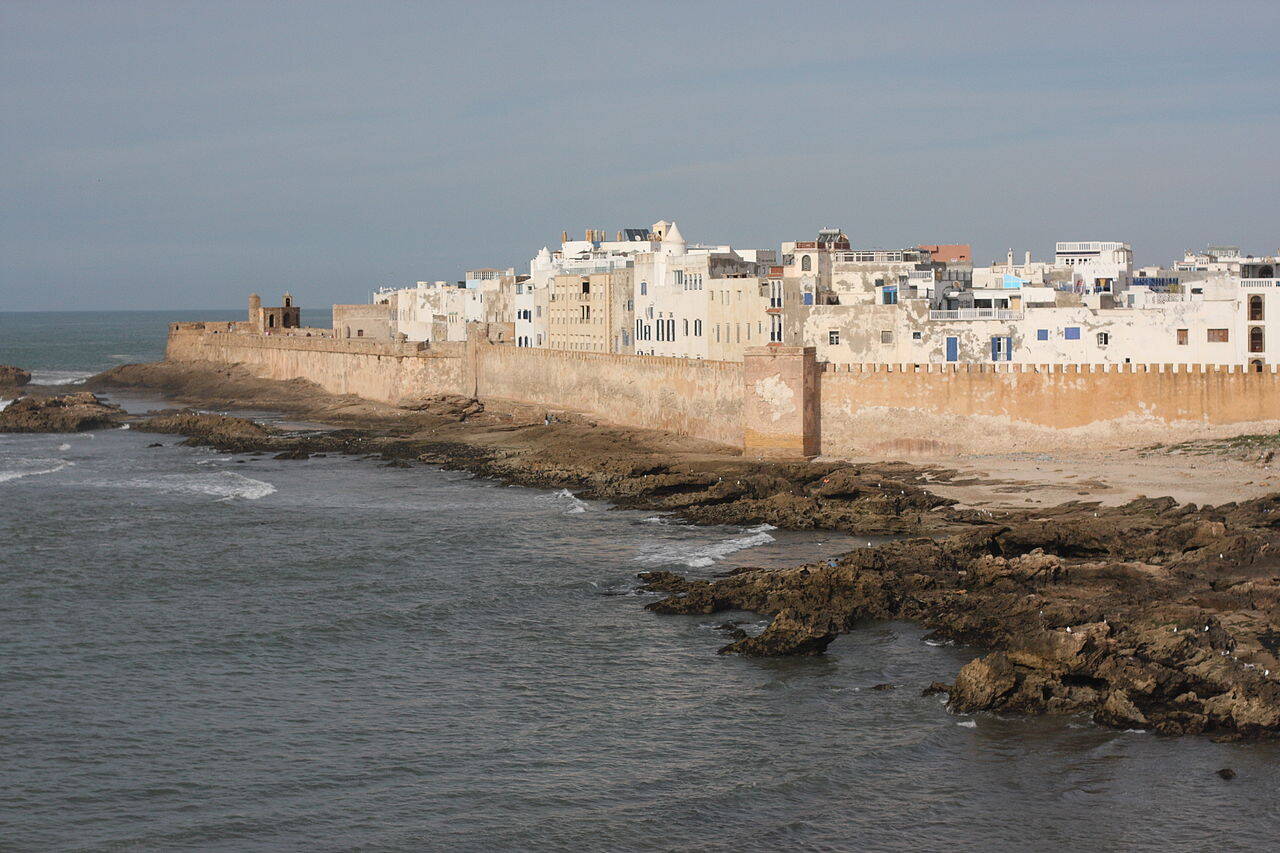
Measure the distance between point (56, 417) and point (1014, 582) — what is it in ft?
166

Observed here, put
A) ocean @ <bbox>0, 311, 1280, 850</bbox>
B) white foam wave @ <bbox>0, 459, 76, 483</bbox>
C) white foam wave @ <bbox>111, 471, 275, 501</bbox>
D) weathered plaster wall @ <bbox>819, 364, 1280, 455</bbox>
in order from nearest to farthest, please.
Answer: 1. ocean @ <bbox>0, 311, 1280, 850</bbox>
2. weathered plaster wall @ <bbox>819, 364, 1280, 455</bbox>
3. white foam wave @ <bbox>111, 471, 275, 501</bbox>
4. white foam wave @ <bbox>0, 459, 76, 483</bbox>

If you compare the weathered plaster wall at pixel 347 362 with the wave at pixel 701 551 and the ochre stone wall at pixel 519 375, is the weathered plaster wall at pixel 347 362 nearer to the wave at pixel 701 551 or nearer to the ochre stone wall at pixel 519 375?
the ochre stone wall at pixel 519 375

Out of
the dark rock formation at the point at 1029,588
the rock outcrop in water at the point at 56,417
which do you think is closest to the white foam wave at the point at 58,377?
the rock outcrop in water at the point at 56,417

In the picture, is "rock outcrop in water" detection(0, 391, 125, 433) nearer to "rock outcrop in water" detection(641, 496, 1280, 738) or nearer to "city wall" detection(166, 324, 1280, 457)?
"city wall" detection(166, 324, 1280, 457)

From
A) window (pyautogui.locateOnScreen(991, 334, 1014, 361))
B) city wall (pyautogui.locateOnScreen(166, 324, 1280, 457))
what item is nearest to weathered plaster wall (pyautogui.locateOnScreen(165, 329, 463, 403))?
city wall (pyautogui.locateOnScreen(166, 324, 1280, 457))

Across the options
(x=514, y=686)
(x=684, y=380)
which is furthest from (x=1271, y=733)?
(x=684, y=380)

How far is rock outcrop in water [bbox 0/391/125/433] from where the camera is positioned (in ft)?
215

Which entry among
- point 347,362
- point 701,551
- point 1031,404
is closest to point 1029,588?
point 701,551

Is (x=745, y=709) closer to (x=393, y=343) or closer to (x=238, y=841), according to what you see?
(x=238, y=841)

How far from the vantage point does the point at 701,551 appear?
3369cm

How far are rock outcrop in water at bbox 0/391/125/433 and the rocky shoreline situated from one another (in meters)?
25.7

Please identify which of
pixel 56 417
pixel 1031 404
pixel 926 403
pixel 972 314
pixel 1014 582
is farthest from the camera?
pixel 56 417

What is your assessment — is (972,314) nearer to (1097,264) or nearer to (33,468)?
(1097,264)

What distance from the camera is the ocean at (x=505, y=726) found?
18719 mm
